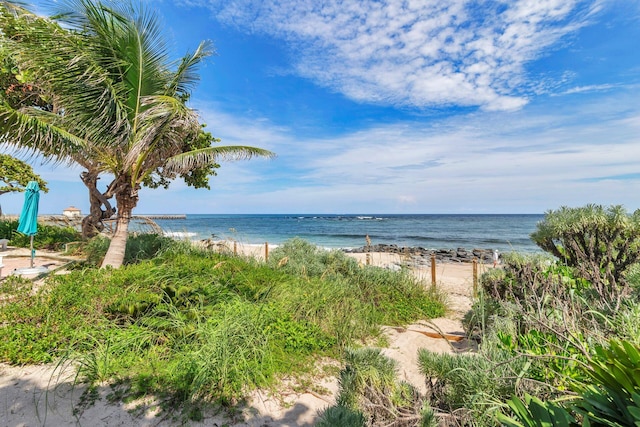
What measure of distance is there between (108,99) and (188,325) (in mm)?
5171

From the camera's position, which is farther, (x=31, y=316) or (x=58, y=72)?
(x=58, y=72)

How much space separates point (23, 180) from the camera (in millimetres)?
13219

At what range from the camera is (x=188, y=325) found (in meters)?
3.93

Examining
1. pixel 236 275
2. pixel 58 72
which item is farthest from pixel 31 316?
pixel 58 72

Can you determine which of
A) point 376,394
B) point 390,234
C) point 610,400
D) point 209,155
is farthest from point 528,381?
point 390,234

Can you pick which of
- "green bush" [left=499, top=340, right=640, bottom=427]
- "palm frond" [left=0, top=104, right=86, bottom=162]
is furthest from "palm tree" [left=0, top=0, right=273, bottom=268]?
"green bush" [left=499, top=340, right=640, bottom=427]

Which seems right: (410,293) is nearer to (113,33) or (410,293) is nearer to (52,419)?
(52,419)

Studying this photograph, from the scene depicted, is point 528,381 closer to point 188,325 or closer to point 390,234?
point 188,325

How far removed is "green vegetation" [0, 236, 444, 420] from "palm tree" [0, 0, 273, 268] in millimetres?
2056

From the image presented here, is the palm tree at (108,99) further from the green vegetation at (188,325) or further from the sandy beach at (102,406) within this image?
the sandy beach at (102,406)

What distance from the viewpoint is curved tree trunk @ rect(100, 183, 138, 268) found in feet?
20.5

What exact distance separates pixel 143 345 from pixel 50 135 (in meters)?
4.32

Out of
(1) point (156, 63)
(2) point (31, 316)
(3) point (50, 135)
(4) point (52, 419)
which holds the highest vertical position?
(1) point (156, 63)

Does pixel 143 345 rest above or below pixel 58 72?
below
